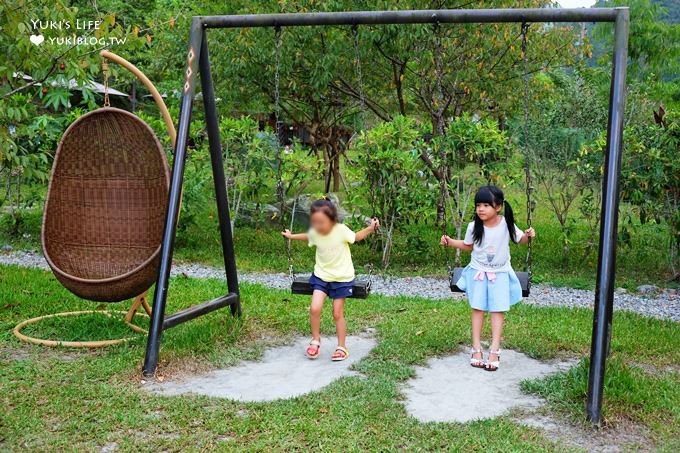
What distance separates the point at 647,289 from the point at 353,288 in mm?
4094

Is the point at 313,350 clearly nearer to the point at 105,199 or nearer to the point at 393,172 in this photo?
the point at 105,199

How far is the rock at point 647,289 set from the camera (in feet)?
24.6

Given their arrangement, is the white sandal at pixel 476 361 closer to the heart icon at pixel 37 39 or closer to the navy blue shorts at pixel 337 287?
the navy blue shorts at pixel 337 287

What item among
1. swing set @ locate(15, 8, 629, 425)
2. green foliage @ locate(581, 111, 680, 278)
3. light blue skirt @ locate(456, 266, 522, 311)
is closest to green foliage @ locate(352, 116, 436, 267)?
green foliage @ locate(581, 111, 680, 278)

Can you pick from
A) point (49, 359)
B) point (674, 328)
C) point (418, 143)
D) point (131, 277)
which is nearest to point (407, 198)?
point (418, 143)

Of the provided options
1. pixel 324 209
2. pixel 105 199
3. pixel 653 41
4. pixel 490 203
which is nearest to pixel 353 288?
pixel 324 209

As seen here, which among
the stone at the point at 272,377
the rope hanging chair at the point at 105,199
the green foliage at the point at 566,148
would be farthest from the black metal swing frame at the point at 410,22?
the green foliage at the point at 566,148

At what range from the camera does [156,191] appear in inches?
232

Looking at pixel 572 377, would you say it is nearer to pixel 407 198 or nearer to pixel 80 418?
pixel 80 418

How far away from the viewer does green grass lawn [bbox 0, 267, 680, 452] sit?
350cm

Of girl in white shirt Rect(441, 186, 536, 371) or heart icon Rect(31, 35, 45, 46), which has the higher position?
heart icon Rect(31, 35, 45, 46)

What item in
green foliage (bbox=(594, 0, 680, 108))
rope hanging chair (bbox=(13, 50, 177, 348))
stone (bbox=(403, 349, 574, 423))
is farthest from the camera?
green foliage (bbox=(594, 0, 680, 108))

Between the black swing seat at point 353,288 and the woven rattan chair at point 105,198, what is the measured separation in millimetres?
1420

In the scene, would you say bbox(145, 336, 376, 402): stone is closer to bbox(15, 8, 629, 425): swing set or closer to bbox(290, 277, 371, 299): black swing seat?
bbox(15, 8, 629, 425): swing set
